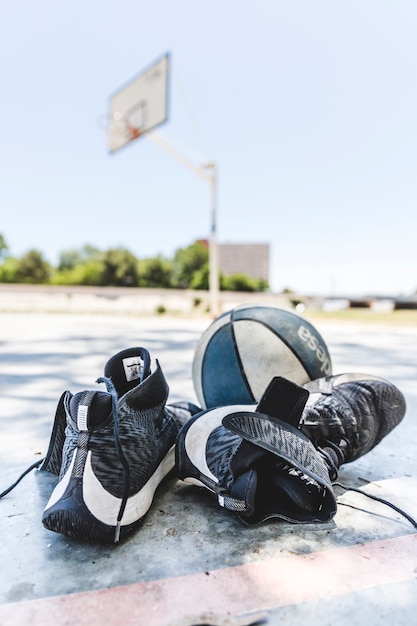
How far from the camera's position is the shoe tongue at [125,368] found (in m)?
1.54

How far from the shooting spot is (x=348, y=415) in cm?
153

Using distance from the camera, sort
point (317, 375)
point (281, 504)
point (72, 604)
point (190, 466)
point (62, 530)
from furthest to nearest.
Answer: point (317, 375), point (190, 466), point (281, 504), point (62, 530), point (72, 604)

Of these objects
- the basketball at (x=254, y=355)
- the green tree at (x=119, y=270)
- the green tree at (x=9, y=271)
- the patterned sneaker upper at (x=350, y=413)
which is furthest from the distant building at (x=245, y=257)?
the patterned sneaker upper at (x=350, y=413)

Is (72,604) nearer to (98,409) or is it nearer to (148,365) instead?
(98,409)

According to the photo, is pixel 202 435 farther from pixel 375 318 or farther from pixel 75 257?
pixel 75 257

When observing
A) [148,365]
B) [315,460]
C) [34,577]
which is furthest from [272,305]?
[34,577]

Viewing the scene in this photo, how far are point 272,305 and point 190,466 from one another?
1069 mm

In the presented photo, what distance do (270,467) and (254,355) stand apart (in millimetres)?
736

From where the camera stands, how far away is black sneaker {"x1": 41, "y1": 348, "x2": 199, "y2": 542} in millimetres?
1106

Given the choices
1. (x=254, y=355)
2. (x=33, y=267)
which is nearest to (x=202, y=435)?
(x=254, y=355)

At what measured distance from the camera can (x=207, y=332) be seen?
220 cm

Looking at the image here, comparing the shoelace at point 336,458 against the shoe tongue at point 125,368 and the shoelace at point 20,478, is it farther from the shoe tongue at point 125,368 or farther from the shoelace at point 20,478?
the shoelace at point 20,478

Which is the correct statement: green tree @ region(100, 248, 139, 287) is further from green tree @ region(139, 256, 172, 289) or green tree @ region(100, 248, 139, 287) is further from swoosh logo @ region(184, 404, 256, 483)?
swoosh logo @ region(184, 404, 256, 483)

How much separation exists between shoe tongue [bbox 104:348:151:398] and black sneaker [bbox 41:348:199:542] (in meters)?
0.11
